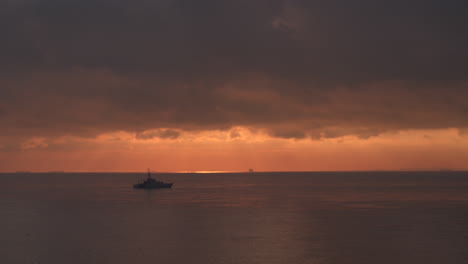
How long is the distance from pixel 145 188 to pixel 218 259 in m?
155

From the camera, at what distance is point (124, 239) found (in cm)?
6209

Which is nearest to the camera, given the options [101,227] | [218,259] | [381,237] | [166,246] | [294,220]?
[218,259]

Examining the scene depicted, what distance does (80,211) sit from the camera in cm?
10056

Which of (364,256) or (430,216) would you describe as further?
(430,216)

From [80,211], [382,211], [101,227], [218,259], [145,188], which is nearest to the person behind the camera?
[218,259]

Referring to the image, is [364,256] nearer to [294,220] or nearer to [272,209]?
[294,220]

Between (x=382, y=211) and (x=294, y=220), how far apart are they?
2474 centimetres

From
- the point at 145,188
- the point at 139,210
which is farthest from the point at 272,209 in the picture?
the point at 145,188

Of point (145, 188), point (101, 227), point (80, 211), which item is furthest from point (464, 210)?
point (145, 188)

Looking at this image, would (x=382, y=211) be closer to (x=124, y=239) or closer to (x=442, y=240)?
(x=442, y=240)

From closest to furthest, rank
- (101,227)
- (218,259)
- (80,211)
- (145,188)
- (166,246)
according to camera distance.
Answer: (218,259) → (166,246) → (101,227) → (80,211) → (145,188)

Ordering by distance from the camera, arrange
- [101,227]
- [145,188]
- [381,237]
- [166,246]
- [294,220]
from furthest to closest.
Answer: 1. [145,188]
2. [294,220]
3. [101,227]
4. [381,237]
5. [166,246]

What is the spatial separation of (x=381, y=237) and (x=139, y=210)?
A: 58.9 m

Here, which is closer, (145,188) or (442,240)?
(442,240)
